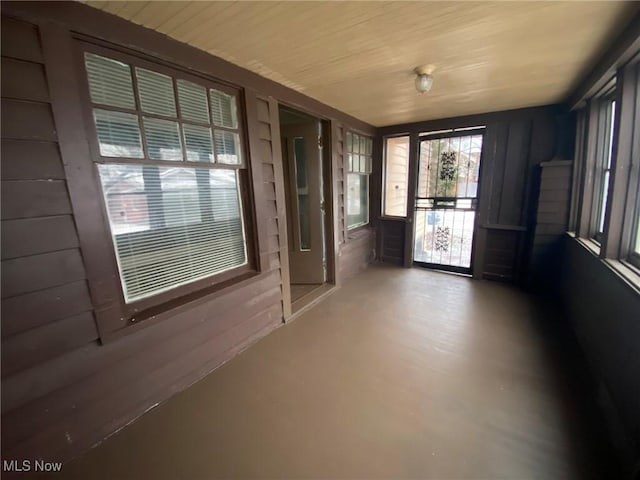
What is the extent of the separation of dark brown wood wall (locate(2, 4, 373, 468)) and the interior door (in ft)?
5.64

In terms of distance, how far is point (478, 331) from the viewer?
245 centimetres

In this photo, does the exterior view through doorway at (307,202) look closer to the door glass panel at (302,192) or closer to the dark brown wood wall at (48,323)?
the door glass panel at (302,192)

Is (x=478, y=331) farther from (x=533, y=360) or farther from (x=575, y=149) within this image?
(x=575, y=149)

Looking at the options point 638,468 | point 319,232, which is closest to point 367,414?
point 638,468

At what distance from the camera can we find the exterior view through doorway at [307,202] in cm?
326

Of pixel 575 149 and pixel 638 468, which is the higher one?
pixel 575 149

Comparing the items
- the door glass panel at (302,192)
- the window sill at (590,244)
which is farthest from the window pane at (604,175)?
the door glass panel at (302,192)

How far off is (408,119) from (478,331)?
2.93 meters

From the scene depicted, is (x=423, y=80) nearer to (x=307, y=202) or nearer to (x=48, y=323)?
(x=307, y=202)

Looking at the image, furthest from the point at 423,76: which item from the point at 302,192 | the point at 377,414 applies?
the point at 377,414

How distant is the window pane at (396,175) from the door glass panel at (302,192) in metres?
1.70

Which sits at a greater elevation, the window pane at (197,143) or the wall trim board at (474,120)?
the wall trim board at (474,120)

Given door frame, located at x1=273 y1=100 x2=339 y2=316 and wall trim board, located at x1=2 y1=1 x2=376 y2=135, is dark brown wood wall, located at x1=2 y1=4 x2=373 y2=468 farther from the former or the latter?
door frame, located at x1=273 y1=100 x2=339 y2=316

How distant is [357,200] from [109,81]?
3.28 metres
